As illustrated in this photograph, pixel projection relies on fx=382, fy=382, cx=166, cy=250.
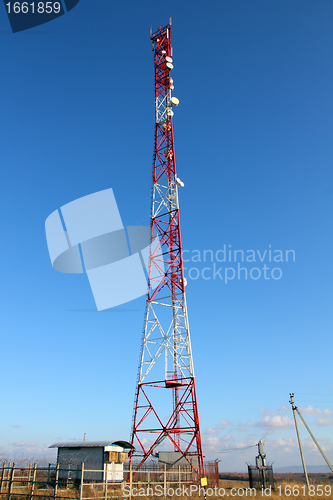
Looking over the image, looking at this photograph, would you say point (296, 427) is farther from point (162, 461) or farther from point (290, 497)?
point (162, 461)

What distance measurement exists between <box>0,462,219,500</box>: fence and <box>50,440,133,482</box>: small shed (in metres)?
0.18

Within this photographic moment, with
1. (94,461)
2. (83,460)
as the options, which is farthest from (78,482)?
(83,460)

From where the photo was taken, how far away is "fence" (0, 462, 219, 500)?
71.2 ft

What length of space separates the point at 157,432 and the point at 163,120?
104 ft

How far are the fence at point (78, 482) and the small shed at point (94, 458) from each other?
180 mm

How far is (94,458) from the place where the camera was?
97.0 feet

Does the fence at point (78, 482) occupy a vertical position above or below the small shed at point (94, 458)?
below

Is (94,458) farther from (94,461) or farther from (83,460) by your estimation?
(83,460)

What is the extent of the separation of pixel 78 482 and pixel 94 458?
2753mm

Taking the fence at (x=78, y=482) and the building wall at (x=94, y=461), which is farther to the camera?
the building wall at (x=94, y=461)

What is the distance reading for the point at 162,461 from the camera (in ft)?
115

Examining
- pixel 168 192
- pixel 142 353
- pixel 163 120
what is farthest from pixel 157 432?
pixel 163 120

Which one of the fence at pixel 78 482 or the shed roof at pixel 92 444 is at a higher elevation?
the shed roof at pixel 92 444

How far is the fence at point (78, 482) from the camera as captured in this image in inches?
854
